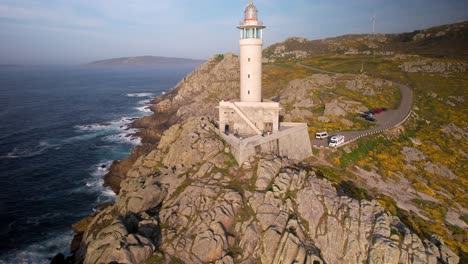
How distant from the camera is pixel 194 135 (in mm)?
40844

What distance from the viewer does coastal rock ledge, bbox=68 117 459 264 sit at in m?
25.9

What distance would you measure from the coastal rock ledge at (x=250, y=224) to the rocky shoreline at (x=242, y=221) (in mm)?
91

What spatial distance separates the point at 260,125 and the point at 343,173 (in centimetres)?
1353

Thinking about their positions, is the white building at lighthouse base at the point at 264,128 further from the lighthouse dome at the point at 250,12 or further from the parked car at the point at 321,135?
the lighthouse dome at the point at 250,12

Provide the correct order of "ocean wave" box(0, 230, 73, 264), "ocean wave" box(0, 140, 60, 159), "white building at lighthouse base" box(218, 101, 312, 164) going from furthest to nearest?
"ocean wave" box(0, 140, 60, 159)
"white building at lighthouse base" box(218, 101, 312, 164)
"ocean wave" box(0, 230, 73, 264)

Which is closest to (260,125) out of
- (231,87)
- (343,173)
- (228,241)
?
(343,173)

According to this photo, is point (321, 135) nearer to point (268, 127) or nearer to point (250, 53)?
point (268, 127)

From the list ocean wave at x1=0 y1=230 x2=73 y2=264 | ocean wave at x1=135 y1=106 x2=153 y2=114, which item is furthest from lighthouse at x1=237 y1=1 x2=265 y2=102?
ocean wave at x1=135 y1=106 x2=153 y2=114

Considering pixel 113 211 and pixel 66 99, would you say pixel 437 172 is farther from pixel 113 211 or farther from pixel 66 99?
pixel 66 99

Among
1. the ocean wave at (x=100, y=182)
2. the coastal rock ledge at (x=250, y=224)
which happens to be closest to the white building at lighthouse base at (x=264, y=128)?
the coastal rock ledge at (x=250, y=224)

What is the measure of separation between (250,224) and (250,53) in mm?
23855

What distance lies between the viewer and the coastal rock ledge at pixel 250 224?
25.9m

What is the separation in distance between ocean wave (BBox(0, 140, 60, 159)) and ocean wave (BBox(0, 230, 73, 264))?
116 feet

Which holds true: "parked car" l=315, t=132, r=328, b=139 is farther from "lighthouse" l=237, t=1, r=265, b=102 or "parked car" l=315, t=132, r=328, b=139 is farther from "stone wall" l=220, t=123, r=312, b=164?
"lighthouse" l=237, t=1, r=265, b=102
